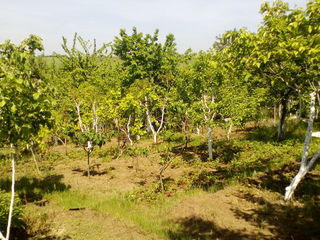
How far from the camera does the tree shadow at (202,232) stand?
7320 millimetres

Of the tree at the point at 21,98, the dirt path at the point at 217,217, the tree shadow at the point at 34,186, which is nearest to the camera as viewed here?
the tree at the point at 21,98

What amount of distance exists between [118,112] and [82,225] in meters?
12.6

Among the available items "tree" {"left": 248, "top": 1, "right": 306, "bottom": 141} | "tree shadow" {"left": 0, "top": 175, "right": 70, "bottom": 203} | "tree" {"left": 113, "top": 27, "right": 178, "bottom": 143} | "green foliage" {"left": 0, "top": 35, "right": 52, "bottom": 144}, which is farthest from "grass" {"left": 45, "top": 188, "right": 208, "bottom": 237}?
"tree" {"left": 113, "top": 27, "right": 178, "bottom": 143}

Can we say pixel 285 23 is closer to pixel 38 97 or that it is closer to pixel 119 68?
pixel 38 97

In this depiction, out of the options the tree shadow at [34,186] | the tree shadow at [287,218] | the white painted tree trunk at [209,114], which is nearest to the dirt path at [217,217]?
the tree shadow at [287,218]

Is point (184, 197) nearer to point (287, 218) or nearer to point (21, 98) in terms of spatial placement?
point (287, 218)

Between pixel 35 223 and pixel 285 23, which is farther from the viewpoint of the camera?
pixel 35 223

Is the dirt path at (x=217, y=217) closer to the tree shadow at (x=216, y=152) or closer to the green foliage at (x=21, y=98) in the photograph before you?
the green foliage at (x=21, y=98)

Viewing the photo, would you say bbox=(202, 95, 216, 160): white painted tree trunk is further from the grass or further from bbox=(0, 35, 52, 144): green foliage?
bbox=(0, 35, 52, 144): green foliage

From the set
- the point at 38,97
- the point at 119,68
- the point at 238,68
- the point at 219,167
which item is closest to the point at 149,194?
the point at 219,167

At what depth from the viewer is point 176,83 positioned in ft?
75.9

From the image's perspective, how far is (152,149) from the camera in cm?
2159

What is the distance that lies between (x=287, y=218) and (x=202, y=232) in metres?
2.85

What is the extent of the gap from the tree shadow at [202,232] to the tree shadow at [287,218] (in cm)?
73
